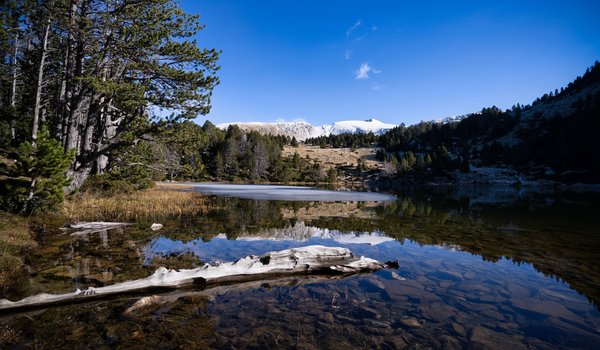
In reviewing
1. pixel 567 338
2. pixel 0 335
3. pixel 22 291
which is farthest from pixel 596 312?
pixel 22 291

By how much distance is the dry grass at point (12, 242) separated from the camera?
25.9 feet

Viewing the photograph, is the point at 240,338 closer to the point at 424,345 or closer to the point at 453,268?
the point at 424,345

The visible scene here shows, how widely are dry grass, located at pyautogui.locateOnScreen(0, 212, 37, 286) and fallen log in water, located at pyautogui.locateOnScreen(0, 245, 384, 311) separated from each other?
2.36 metres

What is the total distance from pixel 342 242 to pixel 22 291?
11.3m

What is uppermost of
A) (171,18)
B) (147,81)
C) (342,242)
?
(171,18)

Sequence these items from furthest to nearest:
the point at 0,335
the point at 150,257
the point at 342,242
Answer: the point at 342,242 → the point at 150,257 → the point at 0,335

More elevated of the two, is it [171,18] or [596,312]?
[171,18]

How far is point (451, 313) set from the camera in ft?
22.0

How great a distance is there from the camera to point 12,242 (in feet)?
32.0

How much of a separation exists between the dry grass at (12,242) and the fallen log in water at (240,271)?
2356 millimetres

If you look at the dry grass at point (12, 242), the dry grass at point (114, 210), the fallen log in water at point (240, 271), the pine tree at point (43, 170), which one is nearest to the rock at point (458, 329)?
the fallen log in water at point (240, 271)

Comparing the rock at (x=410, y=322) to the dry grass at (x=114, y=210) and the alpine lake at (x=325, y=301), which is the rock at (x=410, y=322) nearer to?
the alpine lake at (x=325, y=301)

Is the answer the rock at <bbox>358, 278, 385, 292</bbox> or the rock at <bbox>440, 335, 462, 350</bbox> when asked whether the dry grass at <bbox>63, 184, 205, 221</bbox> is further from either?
the rock at <bbox>440, 335, 462, 350</bbox>

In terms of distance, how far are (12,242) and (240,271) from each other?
807 centimetres
